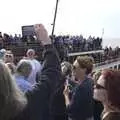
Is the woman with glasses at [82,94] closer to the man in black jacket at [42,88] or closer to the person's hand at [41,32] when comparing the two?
the man in black jacket at [42,88]

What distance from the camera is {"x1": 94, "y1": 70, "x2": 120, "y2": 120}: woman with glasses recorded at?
3.65 meters

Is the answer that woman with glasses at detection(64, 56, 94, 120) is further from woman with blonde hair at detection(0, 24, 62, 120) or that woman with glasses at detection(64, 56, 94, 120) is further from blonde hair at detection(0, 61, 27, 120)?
blonde hair at detection(0, 61, 27, 120)

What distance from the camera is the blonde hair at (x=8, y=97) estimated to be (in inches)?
111

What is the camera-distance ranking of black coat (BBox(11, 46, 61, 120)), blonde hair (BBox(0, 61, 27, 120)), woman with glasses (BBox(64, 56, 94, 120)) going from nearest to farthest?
blonde hair (BBox(0, 61, 27, 120)) < black coat (BBox(11, 46, 61, 120)) < woman with glasses (BBox(64, 56, 94, 120))

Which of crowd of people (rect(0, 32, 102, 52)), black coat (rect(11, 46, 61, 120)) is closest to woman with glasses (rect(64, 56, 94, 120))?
black coat (rect(11, 46, 61, 120))

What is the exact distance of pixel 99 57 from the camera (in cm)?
4147

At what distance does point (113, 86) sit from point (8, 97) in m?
1.12

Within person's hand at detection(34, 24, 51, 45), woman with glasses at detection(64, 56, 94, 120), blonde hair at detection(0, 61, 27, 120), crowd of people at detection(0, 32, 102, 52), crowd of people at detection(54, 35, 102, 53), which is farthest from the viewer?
crowd of people at detection(54, 35, 102, 53)

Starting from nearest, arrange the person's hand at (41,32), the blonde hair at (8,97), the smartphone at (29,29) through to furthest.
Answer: the blonde hair at (8,97)
the person's hand at (41,32)
the smartphone at (29,29)

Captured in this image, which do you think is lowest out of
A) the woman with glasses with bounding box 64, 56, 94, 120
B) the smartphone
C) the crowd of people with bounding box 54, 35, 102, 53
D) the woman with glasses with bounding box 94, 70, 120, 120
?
the crowd of people with bounding box 54, 35, 102, 53

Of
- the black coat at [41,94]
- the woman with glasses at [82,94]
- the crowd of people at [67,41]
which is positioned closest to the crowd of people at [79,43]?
the crowd of people at [67,41]

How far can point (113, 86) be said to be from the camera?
372 centimetres

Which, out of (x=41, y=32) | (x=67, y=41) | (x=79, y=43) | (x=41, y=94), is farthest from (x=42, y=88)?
(x=79, y=43)

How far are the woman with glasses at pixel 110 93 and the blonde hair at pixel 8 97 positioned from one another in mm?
919
